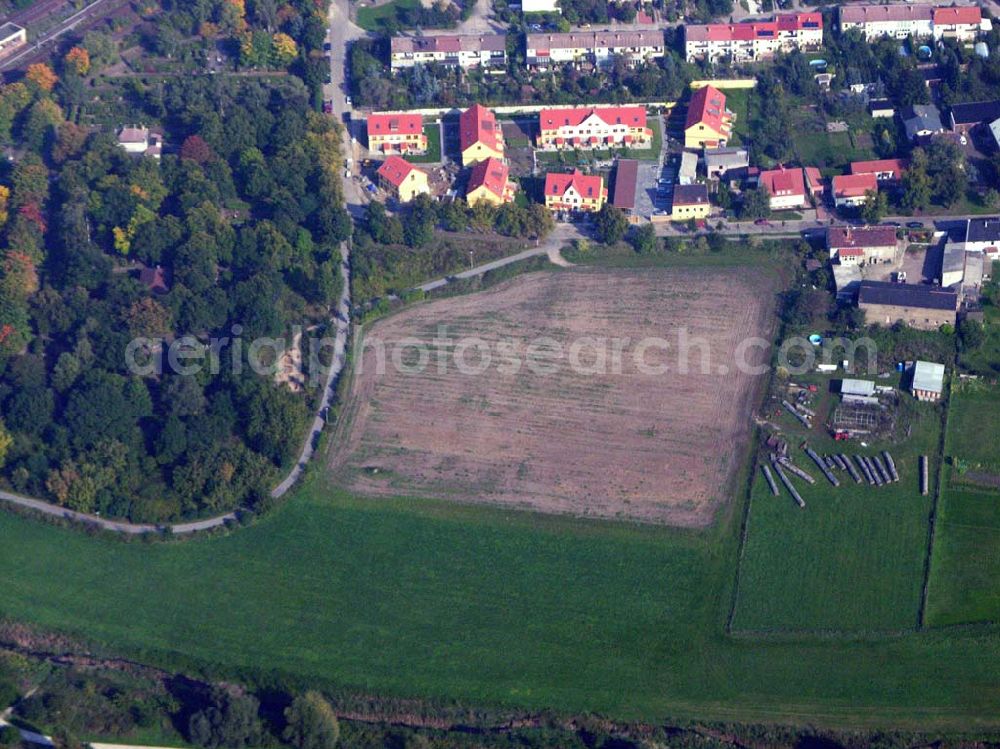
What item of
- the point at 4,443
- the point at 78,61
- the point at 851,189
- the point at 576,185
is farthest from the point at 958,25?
the point at 4,443

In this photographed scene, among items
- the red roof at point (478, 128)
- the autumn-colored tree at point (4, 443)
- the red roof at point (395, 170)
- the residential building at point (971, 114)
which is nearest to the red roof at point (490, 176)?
the red roof at point (478, 128)

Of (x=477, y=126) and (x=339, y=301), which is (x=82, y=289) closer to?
(x=339, y=301)

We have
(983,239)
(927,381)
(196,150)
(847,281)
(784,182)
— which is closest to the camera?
(927,381)

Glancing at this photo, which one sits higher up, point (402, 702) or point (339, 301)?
point (339, 301)

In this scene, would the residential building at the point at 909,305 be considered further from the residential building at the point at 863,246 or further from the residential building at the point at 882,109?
the residential building at the point at 882,109

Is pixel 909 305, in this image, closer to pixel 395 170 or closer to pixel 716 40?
pixel 716 40

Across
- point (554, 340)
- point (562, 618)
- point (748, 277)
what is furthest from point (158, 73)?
point (562, 618)
